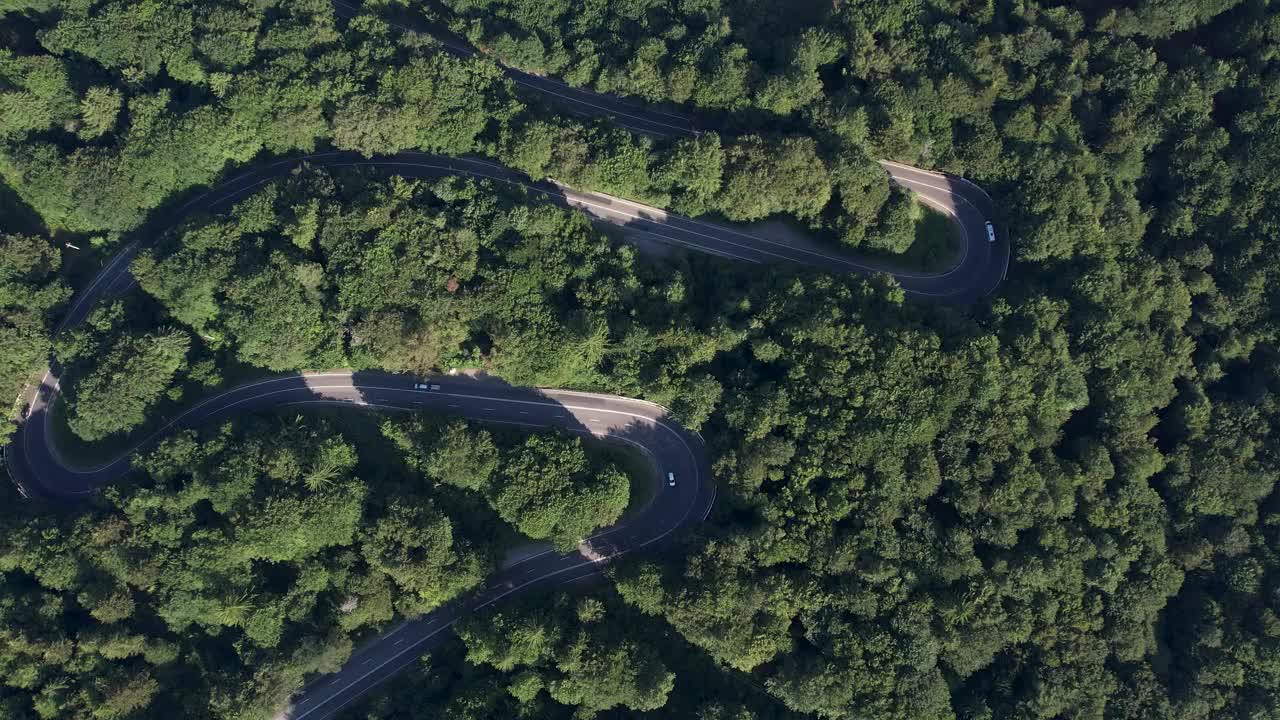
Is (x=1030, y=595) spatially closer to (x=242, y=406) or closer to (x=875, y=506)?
(x=875, y=506)

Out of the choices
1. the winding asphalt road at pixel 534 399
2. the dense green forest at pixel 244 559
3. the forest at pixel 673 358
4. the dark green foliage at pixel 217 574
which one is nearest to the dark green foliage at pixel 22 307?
the forest at pixel 673 358

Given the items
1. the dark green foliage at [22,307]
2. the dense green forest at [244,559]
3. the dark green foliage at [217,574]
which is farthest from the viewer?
the dark green foliage at [22,307]

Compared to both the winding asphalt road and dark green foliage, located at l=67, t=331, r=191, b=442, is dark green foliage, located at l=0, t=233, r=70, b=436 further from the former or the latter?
dark green foliage, located at l=67, t=331, r=191, b=442

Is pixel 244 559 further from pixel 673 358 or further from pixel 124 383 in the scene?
pixel 673 358

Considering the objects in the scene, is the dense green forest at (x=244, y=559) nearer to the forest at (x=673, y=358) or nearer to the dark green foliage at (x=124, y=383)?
the forest at (x=673, y=358)

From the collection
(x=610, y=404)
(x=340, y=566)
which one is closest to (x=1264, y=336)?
(x=610, y=404)

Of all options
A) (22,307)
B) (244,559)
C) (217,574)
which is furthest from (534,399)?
(22,307)
